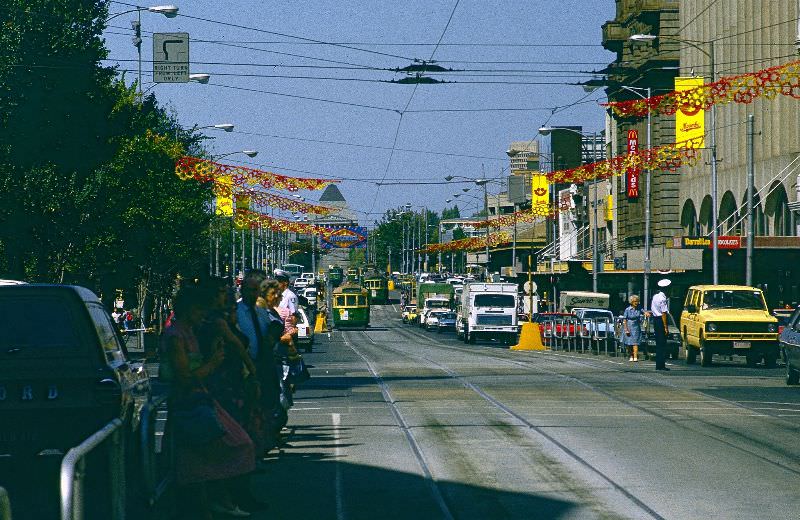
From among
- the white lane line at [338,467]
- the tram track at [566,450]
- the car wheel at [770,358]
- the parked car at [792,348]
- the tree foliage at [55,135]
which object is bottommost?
the white lane line at [338,467]

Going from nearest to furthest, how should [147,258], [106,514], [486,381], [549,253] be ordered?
[106,514]
[486,381]
[147,258]
[549,253]

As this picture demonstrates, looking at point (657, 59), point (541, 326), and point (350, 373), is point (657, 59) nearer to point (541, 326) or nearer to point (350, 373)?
→ point (541, 326)

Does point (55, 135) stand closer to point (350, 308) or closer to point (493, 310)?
point (493, 310)

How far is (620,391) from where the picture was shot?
24.4 meters

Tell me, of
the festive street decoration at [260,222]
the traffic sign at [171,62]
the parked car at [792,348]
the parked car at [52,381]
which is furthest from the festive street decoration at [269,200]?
the parked car at [52,381]

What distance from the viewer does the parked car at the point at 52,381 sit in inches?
438

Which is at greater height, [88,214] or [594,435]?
[88,214]

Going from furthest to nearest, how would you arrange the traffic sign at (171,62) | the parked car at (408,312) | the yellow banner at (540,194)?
1. the parked car at (408,312)
2. the yellow banner at (540,194)
3. the traffic sign at (171,62)

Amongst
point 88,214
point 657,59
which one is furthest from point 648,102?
point 657,59

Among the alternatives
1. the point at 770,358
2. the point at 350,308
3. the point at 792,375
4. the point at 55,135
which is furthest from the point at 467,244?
the point at 792,375

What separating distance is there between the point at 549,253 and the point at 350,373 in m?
77.9

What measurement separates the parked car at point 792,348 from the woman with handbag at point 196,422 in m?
17.0

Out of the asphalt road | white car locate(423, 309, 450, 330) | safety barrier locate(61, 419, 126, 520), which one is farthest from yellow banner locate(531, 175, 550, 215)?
safety barrier locate(61, 419, 126, 520)

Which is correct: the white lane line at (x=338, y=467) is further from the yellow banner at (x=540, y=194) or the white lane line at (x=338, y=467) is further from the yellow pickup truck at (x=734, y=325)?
the yellow banner at (x=540, y=194)
